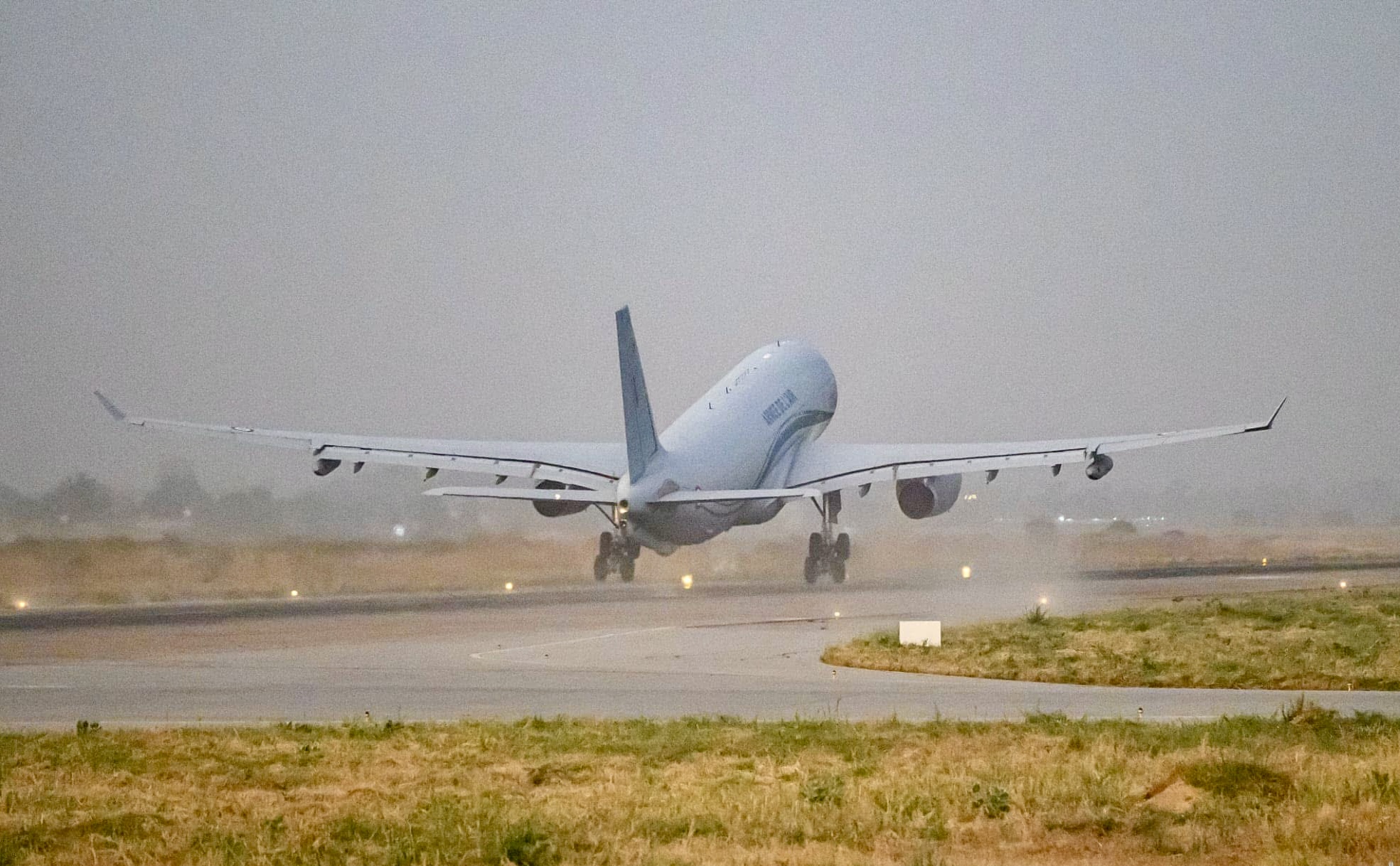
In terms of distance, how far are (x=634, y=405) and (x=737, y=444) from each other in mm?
10569

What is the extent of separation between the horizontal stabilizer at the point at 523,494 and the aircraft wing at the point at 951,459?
909 centimetres

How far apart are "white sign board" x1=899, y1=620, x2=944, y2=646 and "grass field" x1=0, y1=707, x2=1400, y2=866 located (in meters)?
11.5

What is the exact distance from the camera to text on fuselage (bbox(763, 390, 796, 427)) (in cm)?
6234

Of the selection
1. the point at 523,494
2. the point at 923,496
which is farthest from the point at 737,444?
the point at 523,494

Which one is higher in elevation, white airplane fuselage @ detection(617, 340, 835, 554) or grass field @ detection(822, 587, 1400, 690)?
white airplane fuselage @ detection(617, 340, 835, 554)

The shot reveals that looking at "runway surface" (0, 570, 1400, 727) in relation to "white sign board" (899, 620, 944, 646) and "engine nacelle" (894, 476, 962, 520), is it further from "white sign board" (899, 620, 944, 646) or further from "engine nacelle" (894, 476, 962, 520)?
"engine nacelle" (894, 476, 962, 520)

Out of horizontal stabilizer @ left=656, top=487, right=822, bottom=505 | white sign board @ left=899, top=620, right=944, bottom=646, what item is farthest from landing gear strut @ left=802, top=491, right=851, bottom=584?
white sign board @ left=899, top=620, right=944, bottom=646

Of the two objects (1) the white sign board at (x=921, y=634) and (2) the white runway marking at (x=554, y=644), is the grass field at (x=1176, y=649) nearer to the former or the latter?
(1) the white sign board at (x=921, y=634)

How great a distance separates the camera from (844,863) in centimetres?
1288

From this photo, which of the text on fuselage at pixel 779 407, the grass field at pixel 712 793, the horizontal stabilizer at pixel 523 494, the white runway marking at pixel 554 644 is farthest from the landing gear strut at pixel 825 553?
the grass field at pixel 712 793

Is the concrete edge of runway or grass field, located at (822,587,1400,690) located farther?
the concrete edge of runway

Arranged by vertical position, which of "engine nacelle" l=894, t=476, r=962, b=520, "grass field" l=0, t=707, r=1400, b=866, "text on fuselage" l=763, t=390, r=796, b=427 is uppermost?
"text on fuselage" l=763, t=390, r=796, b=427

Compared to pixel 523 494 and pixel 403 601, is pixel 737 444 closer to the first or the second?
pixel 523 494

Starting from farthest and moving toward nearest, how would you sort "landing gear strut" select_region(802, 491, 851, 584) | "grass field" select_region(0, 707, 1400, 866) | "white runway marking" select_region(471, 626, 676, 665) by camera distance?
1. "landing gear strut" select_region(802, 491, 851, 584)
2. "white runway marking" select_region(471, 626, 676, 665)
3. "grass field" select_region(0, 707, 1400, 866)
